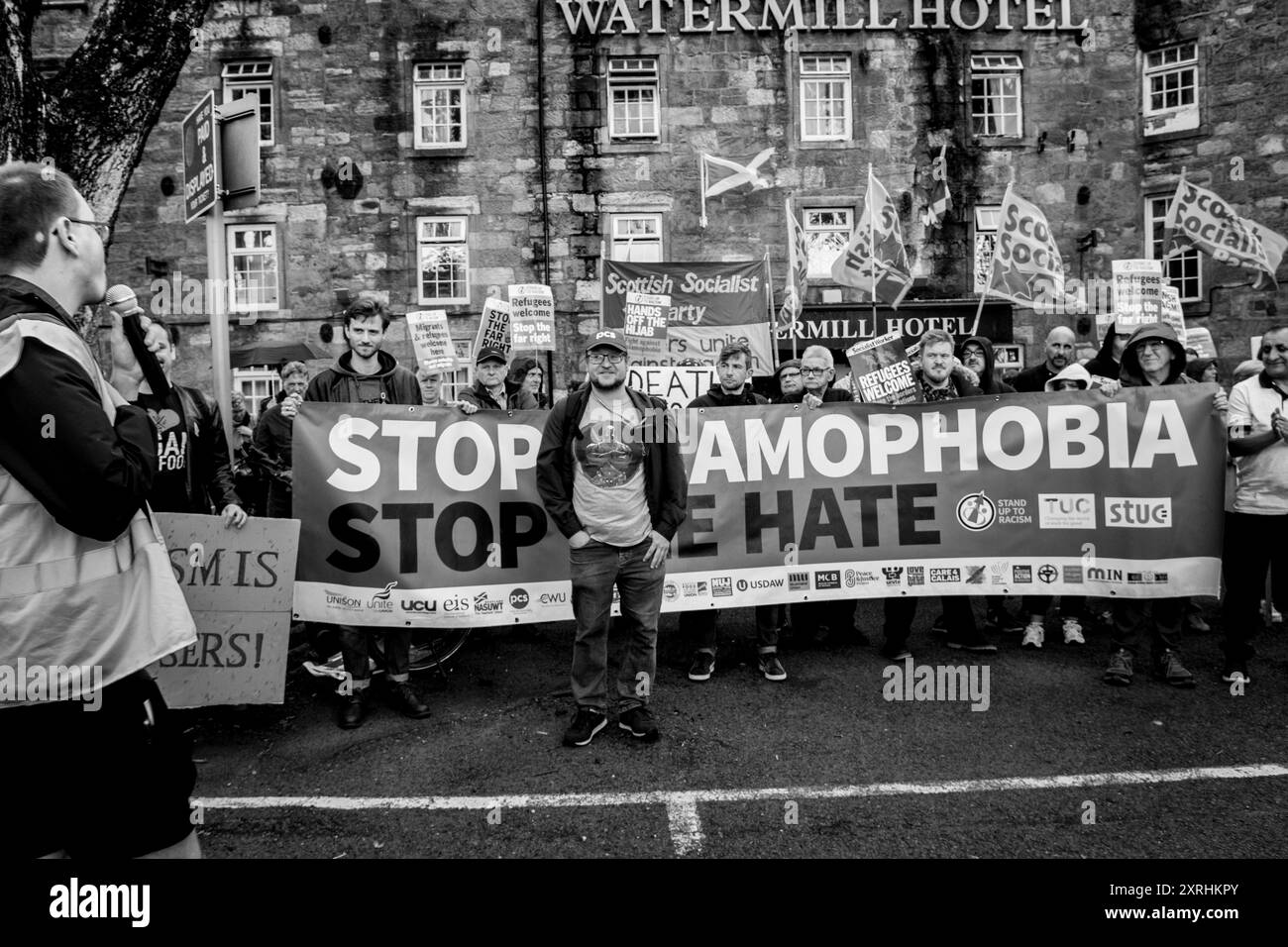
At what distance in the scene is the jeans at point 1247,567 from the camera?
4875 millimetres

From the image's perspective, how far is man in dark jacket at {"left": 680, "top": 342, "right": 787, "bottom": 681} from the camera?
529 centimetres

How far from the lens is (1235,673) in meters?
4.93

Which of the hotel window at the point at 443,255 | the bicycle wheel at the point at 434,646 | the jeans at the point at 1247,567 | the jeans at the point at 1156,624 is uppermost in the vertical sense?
the hotel window at the point at 443,255

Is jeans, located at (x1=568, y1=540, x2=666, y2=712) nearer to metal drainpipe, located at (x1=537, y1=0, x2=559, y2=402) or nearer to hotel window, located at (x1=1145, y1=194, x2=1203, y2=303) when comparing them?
metal drainpipe, located at (x1=537, y1=0, x2=559, y2=402)

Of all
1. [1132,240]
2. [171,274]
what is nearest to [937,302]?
[1132,240]

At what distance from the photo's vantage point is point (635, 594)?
4.38 meters

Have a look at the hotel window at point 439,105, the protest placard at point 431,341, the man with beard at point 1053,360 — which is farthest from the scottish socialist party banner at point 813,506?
the hotel window at point 439,105

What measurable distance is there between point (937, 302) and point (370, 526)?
13373 mm

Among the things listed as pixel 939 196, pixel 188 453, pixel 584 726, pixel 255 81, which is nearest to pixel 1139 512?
pixel 584 726

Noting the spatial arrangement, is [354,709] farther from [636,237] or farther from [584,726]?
[636,237]

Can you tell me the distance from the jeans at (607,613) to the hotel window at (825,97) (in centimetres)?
1373

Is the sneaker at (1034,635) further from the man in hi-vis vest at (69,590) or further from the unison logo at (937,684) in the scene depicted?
the man in hi-vis vest at (69,590)

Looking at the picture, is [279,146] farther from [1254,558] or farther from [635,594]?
[1254,558]

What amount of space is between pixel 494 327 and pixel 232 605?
443 cm
